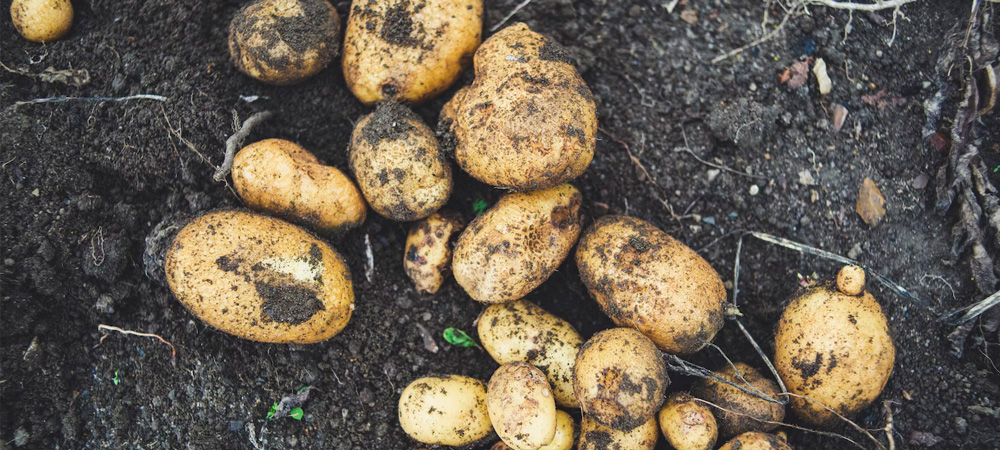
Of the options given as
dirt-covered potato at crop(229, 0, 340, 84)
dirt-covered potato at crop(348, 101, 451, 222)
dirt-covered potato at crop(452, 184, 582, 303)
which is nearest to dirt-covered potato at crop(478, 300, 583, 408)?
dirt-covered potato at crop(452, 184, 582, 303)

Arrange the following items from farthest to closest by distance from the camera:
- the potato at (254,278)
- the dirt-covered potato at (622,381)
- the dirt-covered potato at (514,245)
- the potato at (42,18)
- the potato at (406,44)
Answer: the potato at (42,18) < the potato at (406,44) < the dirt-covered potato at (514,245) < the potato at (254,278) < the dirt-covered potato at (622,381)

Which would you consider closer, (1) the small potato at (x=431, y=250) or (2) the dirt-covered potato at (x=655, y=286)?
(2) the dirt-covered potato at (x=655, y=286)

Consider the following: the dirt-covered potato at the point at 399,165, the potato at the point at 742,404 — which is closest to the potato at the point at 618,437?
the potato at the point at 742,404

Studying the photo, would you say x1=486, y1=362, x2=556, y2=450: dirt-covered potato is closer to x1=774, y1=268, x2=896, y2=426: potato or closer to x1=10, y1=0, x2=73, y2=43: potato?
x1=774, y1=268, x2=896, y2=426: potato

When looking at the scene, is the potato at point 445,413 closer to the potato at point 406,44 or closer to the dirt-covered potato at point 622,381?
the dirt-covered potato at point 622,381

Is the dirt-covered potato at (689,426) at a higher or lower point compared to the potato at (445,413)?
higher

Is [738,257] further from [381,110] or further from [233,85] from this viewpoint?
[233,85]

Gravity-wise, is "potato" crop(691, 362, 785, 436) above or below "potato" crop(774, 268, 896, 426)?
below

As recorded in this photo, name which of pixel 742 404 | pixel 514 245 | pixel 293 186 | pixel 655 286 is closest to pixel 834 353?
pixel 742 404
